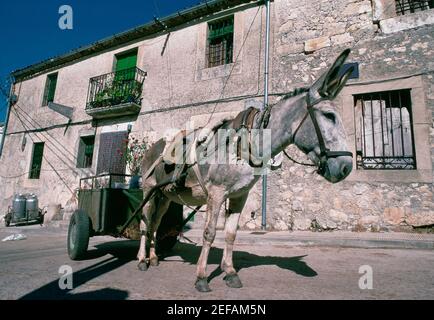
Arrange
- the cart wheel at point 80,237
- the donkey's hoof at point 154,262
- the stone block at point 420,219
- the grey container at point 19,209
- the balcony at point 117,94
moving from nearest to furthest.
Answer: the donkey's hoof at point 154,262 < the cart wheel at point 80,237 < the stone block at point 420,219 < the balcony at point 117,94 < the grey container at point 19,209

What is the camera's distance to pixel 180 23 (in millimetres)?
10797

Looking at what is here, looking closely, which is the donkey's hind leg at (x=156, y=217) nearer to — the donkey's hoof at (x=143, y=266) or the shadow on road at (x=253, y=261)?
the donkey's hoof at (x=143, y=266)

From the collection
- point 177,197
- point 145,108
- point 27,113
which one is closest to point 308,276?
point 177,197

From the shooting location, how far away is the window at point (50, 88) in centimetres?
1475

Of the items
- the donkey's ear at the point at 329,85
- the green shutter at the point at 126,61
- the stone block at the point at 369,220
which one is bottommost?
the stone block at the point at 369,220

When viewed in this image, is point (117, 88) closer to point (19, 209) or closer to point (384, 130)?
point (19, 209)

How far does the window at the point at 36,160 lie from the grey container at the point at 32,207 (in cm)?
206

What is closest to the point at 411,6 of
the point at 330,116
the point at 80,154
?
the point at 330,116

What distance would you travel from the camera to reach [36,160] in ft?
46.7

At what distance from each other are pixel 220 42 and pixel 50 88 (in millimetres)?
10591

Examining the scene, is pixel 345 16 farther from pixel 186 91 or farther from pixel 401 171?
pixel 186 91

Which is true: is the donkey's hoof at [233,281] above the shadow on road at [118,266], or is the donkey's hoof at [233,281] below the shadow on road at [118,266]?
above
